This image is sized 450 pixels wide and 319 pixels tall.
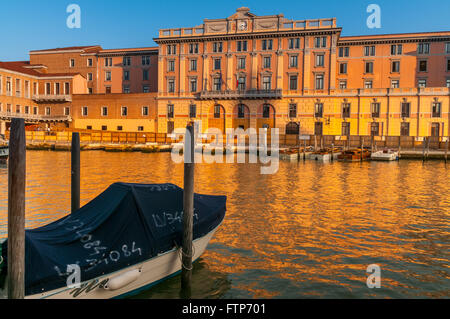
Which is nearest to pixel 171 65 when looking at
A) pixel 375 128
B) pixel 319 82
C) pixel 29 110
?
pixel 319 82

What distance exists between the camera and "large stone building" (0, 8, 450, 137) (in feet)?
192

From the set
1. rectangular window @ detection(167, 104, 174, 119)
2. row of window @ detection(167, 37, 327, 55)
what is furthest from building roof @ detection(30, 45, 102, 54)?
rectangular window @ detection(167, 104, 174, 119)

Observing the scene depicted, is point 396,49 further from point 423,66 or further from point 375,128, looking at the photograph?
point 375,128

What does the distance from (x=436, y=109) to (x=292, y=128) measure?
21.1m

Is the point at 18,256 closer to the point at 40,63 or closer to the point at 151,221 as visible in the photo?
the point at 151,221

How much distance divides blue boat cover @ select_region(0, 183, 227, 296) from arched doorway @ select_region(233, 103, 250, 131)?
53390mm

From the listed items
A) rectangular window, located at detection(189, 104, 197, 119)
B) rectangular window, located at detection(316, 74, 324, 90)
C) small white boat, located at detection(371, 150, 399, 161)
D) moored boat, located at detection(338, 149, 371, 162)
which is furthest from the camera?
rectangular window, located at detection(189, 104, 197, 119)

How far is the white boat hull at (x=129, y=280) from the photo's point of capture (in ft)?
21.7

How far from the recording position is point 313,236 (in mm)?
12508

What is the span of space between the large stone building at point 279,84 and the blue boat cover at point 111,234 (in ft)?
175

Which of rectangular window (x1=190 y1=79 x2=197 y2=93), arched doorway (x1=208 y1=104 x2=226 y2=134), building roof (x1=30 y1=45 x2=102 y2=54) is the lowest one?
arched doorway (x1=208 y1=104 x2=226 y2=134)

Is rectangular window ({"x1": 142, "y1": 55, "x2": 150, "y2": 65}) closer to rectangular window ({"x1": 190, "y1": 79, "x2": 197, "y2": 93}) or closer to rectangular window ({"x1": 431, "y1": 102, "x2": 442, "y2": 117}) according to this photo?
rectangular window ({"x1": 190, "y1": 79, "x2": 197, "y2": 93})

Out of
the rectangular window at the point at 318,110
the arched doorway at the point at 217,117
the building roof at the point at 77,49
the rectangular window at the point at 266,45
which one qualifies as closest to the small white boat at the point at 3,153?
the arched doorway at the point at 217,117

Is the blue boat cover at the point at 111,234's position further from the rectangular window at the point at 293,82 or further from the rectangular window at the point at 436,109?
the rectangular window at the point at 436,109
